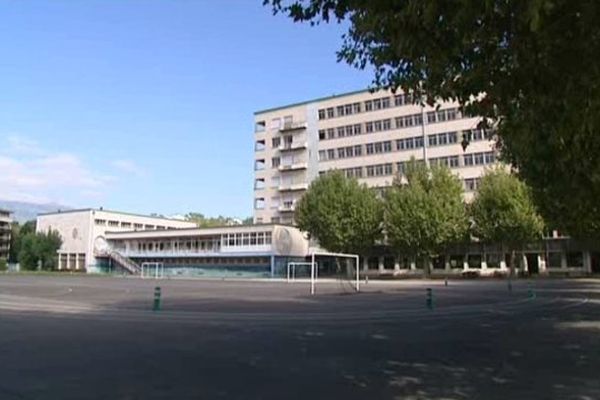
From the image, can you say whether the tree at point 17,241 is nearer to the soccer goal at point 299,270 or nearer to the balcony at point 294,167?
the balcony at point 294,167

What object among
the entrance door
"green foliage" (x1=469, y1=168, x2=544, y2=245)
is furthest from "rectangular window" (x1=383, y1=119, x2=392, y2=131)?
the entrance door

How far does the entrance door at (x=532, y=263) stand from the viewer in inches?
2999

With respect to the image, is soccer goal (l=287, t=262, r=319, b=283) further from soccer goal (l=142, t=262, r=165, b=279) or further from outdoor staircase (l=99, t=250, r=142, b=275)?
outdoor staircase (l=99, t=250, r=142, b=275)

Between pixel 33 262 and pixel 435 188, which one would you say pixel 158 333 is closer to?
pixel 435 188

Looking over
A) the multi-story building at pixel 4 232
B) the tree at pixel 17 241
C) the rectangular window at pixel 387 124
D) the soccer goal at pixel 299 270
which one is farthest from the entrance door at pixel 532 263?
the multi-story building at pixel 4 232

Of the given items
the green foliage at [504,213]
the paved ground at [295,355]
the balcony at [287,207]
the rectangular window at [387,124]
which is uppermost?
the rectangular window at [387,124]

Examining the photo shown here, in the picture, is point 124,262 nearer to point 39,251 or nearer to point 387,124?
point 39,251

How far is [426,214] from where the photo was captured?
6719 centimetres

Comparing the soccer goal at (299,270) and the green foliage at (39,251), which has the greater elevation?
the green foliage at (39,251)

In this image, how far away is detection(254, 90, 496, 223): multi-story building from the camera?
84125 millimetres

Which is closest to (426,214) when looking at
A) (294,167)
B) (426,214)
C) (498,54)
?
(426,214)

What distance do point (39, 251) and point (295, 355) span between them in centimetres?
11011

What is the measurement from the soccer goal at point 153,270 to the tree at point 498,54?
282 feet

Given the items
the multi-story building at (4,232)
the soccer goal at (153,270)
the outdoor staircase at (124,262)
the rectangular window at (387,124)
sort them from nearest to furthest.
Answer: the rectangular window at (387,124)
the soccer goal at (153,270)
the outdoor staircase at (124,262)
the multi-story building at (4,232)
